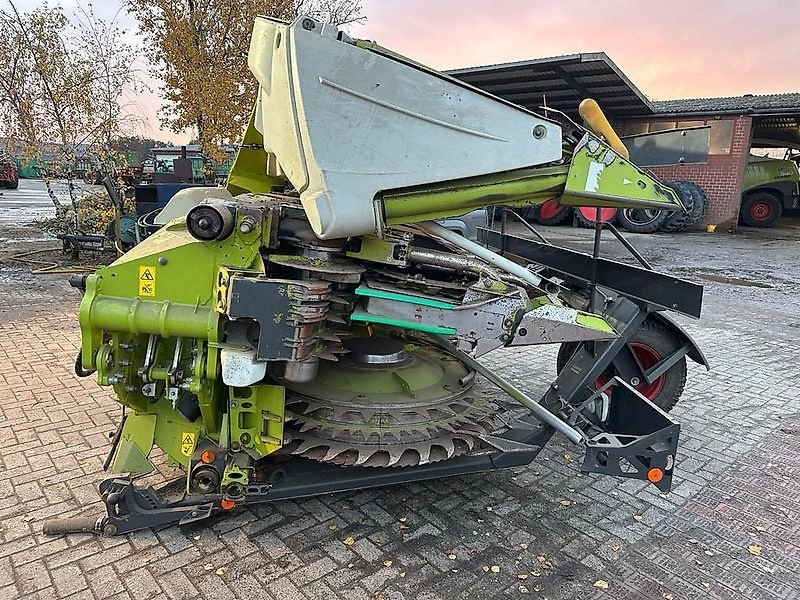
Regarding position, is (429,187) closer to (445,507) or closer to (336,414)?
(336,414)

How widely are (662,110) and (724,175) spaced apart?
107 inches

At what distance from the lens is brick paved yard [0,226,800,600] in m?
2.56

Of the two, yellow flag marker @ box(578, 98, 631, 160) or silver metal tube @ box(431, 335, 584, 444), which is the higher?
yellow flag marker @ box(578, 98, 631, 160)

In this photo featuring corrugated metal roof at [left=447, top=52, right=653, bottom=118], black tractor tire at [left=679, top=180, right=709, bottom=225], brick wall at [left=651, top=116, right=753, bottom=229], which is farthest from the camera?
brick wall at [left=651, top=116, right=753, bottom=229]

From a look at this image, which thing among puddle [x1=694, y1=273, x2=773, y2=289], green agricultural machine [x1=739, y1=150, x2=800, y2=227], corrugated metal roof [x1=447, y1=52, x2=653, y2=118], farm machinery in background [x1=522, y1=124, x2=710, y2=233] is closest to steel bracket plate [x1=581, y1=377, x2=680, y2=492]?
puddle [x1=694, y1=273, x2=773, y2=289]

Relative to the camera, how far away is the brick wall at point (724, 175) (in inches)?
653

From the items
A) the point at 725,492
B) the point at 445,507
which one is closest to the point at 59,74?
the point at 445,507

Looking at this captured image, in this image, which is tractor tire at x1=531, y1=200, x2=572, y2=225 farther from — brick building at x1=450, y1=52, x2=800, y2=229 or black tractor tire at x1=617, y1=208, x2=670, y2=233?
brick building at x1=450, y1=52, x2=800, y2=229

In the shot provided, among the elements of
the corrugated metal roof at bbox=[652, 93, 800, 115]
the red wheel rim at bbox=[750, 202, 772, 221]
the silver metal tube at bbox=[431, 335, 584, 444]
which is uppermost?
the corrugated metal roof at bbox=[652, 93, 800, 115]

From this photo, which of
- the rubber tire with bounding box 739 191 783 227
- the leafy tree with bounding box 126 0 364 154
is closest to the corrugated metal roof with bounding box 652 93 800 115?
the rubber tire with bounding box 739 191 783 227

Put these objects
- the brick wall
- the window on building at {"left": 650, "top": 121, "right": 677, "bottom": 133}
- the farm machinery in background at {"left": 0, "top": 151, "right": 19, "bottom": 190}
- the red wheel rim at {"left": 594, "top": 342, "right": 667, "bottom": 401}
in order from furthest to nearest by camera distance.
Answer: the farm machinery in background at {"left": 0, "top": 151, "right": 19, "bottom": 190}, the window on building at {"left": 650, "top": 121, "right": 677, "bottom": 133}, the brick wall, the red wheel rim at {"left": 594, "top": 342, "right": 667, "bottom": 401}

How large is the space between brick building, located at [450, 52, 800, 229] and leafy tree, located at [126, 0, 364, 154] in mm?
6644

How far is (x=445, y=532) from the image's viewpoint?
2.94 meters

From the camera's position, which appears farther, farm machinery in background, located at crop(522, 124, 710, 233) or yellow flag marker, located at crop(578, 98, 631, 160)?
farm machinery in background, located at crop(522, 124, 710, 233)
